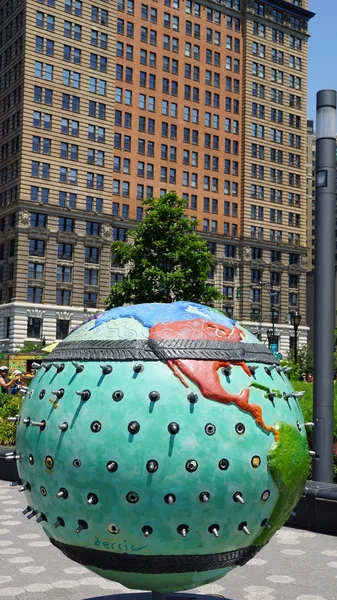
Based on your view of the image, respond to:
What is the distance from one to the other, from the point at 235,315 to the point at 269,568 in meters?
70.2

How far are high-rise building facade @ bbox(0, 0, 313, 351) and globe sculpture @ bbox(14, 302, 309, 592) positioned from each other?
58844 mm

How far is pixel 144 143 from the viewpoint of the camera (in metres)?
72.9

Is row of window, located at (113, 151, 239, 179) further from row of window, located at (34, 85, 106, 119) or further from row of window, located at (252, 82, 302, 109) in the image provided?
row of window, located at (252, 82, 302, 109)

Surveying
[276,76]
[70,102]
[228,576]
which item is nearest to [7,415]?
[228,576]

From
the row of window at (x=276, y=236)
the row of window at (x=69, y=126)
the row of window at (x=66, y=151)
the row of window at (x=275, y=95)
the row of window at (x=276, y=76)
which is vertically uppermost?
the row of window at (x=276, y=76)

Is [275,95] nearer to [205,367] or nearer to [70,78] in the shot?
[70,78]

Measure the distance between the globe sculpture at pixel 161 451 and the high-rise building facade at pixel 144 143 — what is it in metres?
58.8

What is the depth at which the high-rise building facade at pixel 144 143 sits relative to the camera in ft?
210

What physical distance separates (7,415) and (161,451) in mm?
12867

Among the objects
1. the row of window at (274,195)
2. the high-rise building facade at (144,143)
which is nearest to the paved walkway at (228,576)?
the high-rise building facade at (144,143)

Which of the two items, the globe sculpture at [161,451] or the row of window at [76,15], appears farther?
the row of window at [76,15]

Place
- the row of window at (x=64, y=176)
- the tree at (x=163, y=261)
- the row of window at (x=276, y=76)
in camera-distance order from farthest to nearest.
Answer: the row of window at (x=276, y=76) < the row of window at (x=64, y=176) < the tree at (x=163, y=261)

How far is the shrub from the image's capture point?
1564 cm

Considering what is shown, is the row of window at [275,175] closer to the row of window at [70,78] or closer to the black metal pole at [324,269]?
the row of window at [70,78]
